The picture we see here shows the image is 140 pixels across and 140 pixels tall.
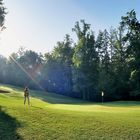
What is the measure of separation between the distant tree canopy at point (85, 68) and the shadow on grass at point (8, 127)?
3856 centimetres

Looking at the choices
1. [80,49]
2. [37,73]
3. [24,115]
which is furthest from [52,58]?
[24,115]

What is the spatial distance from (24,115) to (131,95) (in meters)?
55.4

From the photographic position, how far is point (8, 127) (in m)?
21.7

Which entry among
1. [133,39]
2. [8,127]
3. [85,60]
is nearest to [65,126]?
[8,127]

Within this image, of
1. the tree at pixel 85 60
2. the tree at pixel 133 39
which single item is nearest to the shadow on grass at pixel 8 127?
the tree at pixel 133 39

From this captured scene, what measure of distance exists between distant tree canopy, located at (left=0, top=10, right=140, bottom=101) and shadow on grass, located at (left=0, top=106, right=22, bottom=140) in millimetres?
38562

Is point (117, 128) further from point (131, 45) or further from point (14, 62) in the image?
point (14, 62)

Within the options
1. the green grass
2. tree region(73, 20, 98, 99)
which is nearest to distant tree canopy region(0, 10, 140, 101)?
tree region(73, 20, 98, 99)

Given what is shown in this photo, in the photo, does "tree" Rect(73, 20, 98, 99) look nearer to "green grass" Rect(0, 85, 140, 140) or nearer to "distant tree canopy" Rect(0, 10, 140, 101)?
"distant tree canopy" Rect(0, 10, 140, 101)

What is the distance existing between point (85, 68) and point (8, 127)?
6438 cm

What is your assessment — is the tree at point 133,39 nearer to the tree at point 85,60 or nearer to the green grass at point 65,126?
the tree at point 85,60

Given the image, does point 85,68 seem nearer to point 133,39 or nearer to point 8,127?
point 133,39

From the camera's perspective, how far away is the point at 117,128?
21406 mm

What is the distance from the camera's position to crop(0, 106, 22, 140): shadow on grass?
19795 mm
